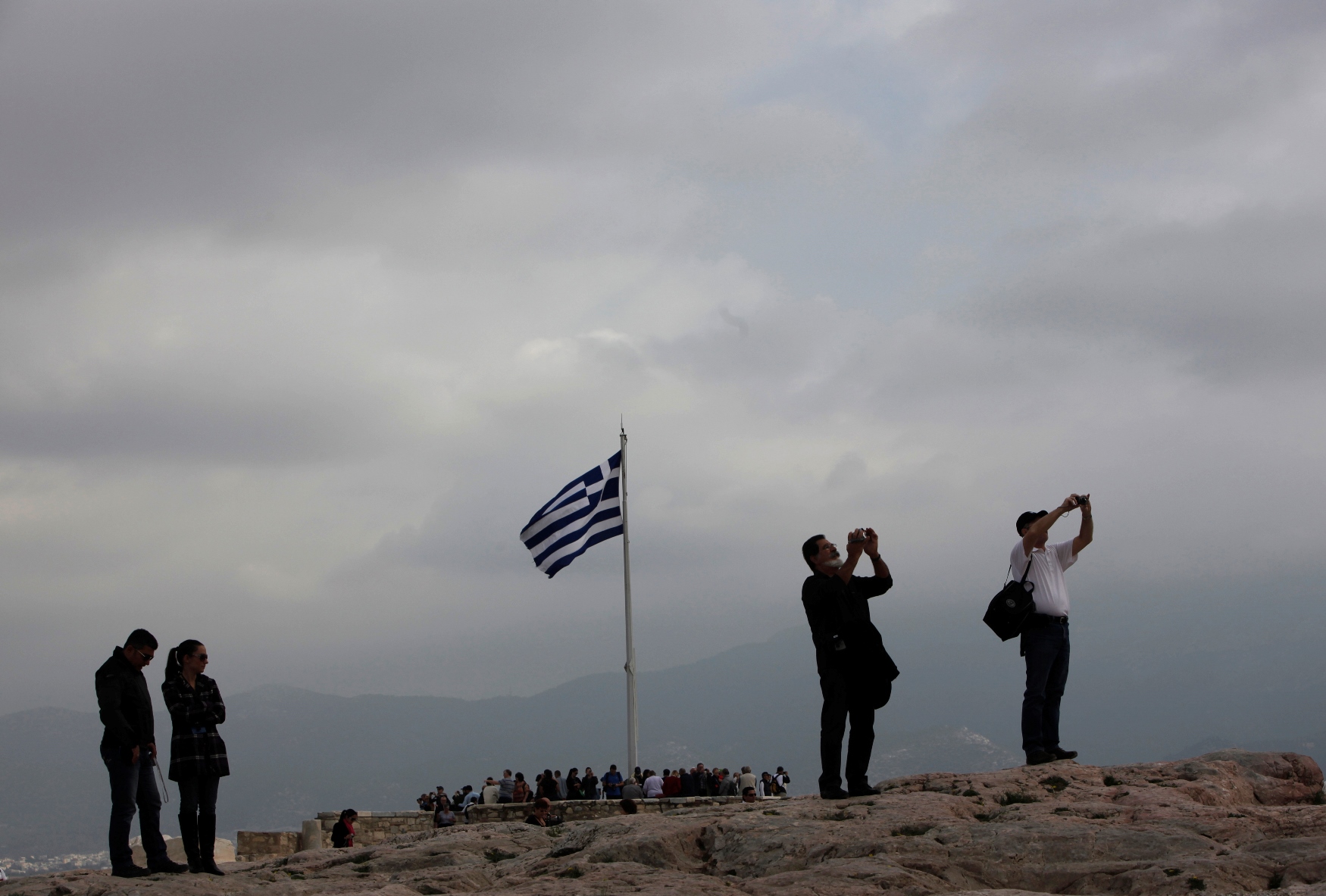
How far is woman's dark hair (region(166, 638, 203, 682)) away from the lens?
8.39m

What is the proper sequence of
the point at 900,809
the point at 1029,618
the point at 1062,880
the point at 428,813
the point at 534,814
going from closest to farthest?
the point at 1062,880 → the point at 900,809 → the point at 1029,618 → the point at 534,814 → the point at 428,813

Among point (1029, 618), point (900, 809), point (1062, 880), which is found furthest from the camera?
point (1029, 618)

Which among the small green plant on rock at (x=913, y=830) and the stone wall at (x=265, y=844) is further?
the stone wall at (x=265, y=844)

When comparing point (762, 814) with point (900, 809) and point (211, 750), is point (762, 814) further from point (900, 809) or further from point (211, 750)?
point (211, 750)

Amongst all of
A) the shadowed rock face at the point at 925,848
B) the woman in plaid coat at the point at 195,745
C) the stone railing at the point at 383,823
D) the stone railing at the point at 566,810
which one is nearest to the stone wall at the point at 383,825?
the stone railing at the point at 383,823

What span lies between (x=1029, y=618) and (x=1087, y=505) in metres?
1.00

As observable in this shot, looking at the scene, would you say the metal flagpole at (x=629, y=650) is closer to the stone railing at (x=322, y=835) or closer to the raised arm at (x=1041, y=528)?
the stone railing at (x=322, y=835)

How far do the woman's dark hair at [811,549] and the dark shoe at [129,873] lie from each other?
5.25m

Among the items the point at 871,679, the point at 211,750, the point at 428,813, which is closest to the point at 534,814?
the point at 211,750

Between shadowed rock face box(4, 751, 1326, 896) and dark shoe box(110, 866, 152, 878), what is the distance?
0.62 ft

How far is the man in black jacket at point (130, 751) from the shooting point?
8.02 metres

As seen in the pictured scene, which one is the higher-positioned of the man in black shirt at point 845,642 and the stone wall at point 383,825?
the man in black shirt at point 845,642

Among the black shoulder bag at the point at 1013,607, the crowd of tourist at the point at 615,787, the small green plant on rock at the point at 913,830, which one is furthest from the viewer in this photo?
the crowd of tourist at the point at 615,787

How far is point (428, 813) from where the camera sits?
75.8 feet
